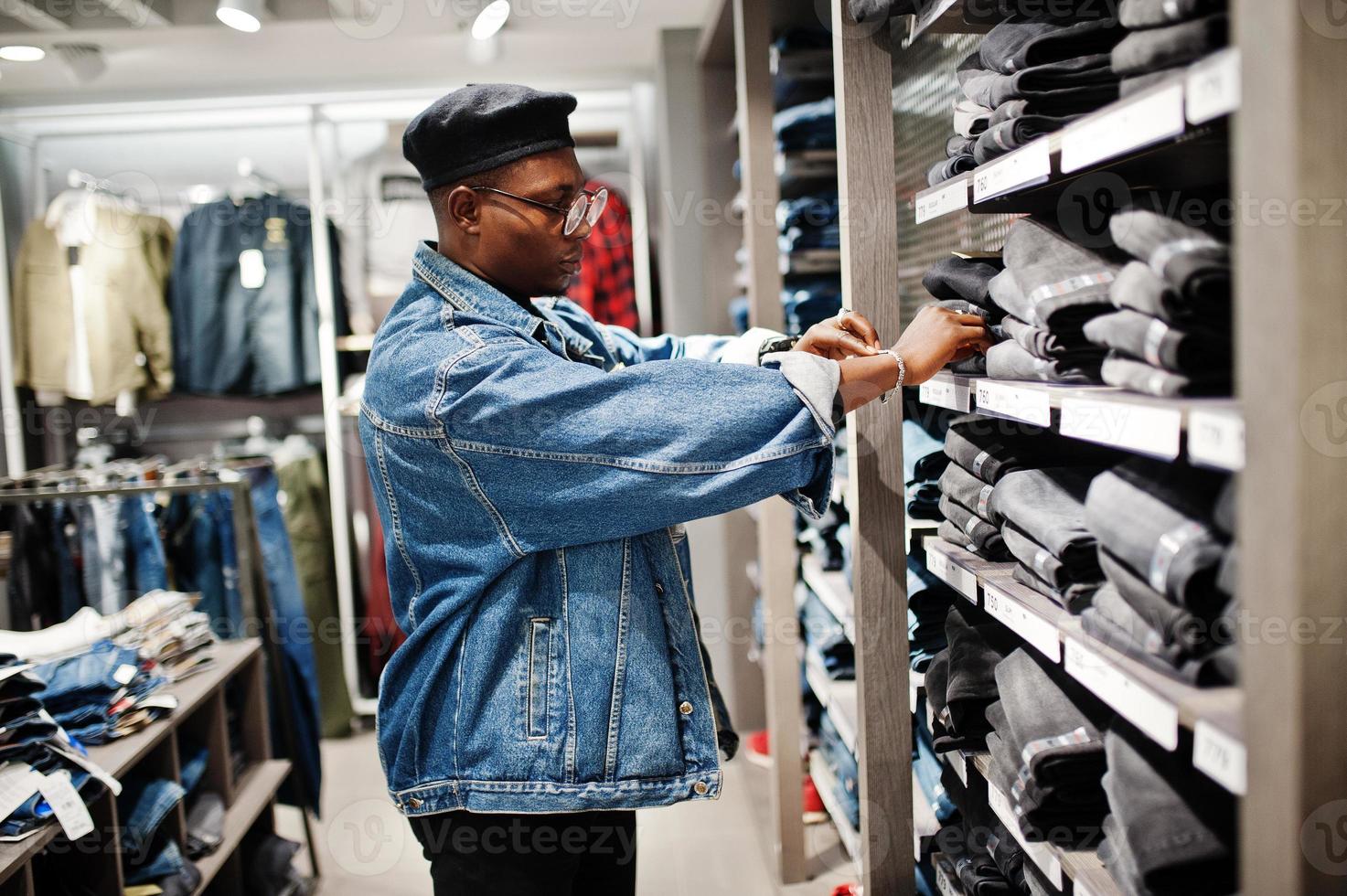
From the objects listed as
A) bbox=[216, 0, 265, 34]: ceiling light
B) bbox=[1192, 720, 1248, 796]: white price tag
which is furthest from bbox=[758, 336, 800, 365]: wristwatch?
bbox=[216, 0, 265, 34]: ceiling light

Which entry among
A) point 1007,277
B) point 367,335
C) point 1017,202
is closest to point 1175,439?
point 1007,277

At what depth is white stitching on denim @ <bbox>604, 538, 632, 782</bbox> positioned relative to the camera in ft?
4.75

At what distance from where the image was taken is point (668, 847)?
10.5 feet

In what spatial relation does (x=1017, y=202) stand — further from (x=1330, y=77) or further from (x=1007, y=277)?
(x=1330, y=77)

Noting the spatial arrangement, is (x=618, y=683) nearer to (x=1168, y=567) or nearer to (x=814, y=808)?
(x=1168, y=567)

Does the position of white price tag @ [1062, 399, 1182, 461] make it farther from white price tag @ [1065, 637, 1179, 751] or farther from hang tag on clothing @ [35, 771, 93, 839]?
hang tag on clothing @ [35, 771, 93, 839]

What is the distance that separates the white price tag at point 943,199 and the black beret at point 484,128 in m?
0.63

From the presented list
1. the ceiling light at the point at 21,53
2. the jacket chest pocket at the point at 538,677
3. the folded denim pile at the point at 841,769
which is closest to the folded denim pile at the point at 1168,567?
the jacket chest pocket at the point at 538,677

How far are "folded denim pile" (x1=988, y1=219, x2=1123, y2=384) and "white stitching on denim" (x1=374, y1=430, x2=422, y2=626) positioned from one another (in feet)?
3.12

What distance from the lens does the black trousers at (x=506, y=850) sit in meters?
1.47

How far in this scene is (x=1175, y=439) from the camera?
0.97 meters

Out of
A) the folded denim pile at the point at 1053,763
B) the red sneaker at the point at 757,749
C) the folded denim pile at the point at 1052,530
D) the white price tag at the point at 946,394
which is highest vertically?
the white price tag at the point at 946,394

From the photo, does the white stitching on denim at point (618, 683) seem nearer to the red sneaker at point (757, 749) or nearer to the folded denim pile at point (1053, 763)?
the folded denim pile at point (1053, 763)

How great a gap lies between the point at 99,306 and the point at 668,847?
3.25 metres
